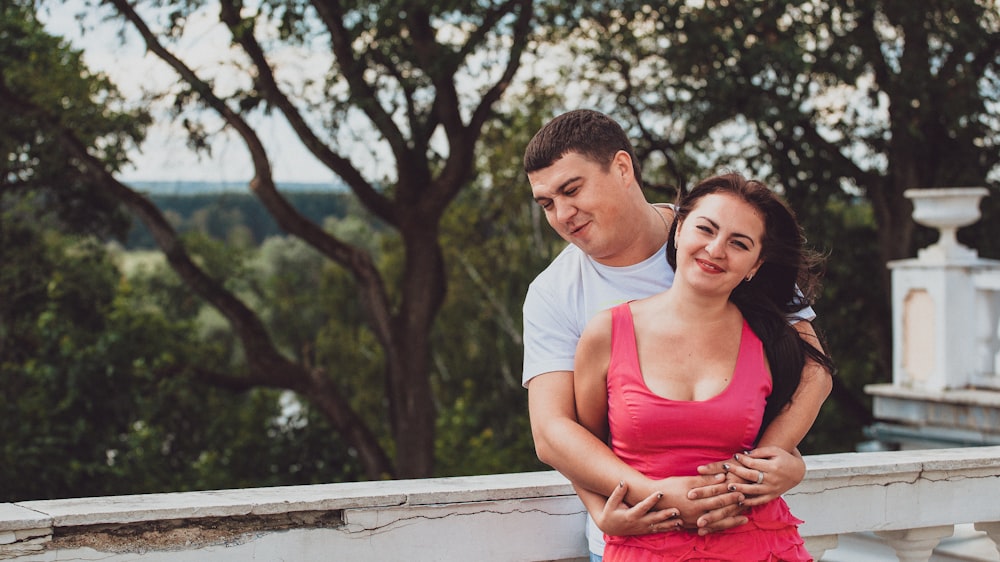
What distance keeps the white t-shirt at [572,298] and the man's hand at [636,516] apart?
218 mm

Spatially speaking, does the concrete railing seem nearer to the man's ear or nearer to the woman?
the woman

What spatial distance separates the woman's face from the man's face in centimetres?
17

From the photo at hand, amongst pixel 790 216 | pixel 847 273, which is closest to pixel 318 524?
pixel 790 216

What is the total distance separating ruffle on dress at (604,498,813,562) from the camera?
1902 millimetres

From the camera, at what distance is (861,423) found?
1202cm

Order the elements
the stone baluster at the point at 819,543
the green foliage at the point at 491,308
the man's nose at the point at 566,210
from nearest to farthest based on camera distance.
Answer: the man's nose at the point at 566,210
the stone baluster at the point at 819,543
the green foliage at the point at 491,308

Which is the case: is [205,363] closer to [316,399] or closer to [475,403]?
[316,399]

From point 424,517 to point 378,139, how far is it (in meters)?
7.68

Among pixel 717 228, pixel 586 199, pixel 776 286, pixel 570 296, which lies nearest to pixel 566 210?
pixel 586 199

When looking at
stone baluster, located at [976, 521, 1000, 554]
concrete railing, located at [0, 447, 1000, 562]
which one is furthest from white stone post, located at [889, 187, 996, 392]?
concrete railing, located at [0, 447, 1000, 562]

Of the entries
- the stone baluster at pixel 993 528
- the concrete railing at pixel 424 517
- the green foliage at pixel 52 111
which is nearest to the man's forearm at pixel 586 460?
the concrete railing at pixel 424 517

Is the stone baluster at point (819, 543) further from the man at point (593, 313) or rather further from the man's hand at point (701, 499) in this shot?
the man's hand at point (701, 499)

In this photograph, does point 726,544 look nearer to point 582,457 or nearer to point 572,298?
point 582,457

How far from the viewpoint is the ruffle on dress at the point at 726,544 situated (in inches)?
74.9
